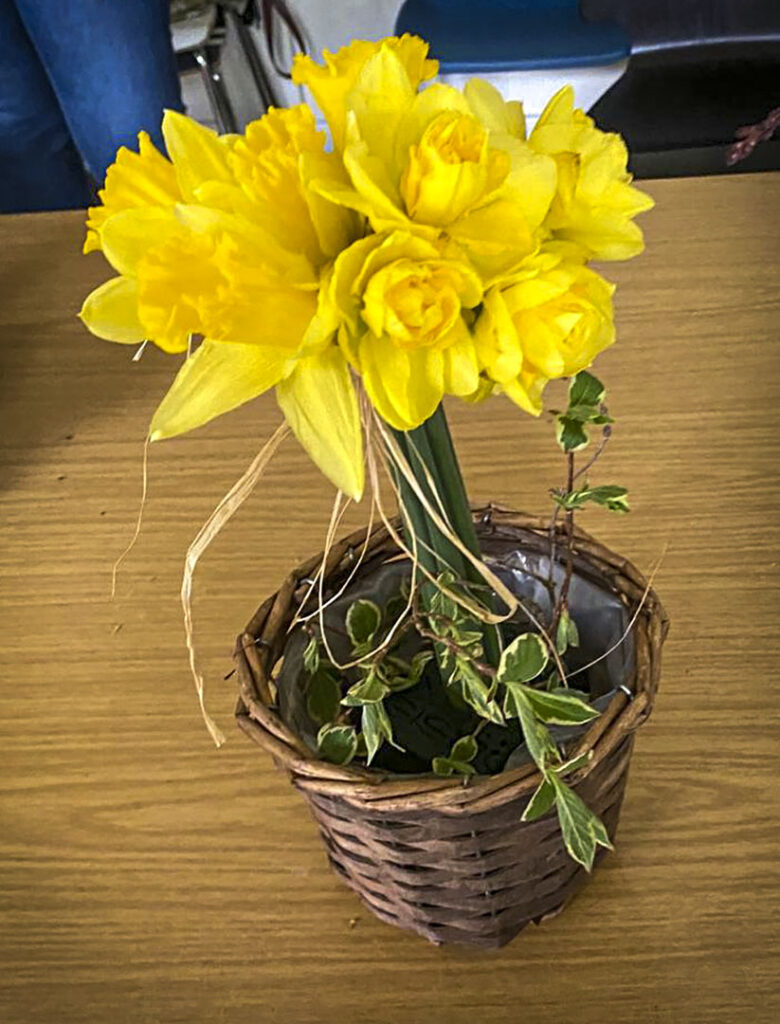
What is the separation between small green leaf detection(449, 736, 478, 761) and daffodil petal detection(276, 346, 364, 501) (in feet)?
0.49

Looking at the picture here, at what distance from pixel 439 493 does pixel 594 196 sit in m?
0.12

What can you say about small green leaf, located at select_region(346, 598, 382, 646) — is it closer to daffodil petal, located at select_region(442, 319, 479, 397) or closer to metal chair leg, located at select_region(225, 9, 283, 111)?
daffodil petal, located at select_region(442, 319, 479, 397)

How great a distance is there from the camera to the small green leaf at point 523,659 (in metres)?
0.39

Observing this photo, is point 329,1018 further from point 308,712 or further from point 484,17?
point 484,17

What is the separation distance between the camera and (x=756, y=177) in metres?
0.92

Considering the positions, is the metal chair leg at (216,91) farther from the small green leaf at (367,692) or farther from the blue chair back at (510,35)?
the small green leaf at (367,692)

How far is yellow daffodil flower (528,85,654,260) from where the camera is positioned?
0.32 metres

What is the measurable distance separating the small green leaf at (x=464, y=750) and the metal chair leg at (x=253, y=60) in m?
2.11

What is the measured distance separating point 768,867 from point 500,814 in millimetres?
182

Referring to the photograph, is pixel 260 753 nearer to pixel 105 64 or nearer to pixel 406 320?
pixel 406 320

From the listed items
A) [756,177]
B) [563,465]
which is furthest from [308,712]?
[756,177]

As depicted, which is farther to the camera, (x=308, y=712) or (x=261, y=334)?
(x=308, y=712)

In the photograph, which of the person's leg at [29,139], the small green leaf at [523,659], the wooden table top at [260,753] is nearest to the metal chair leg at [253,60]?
the person's leg at [29,139]

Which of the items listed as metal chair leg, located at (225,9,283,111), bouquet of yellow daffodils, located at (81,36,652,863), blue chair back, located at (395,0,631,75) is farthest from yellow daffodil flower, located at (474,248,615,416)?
metal chair leg, located at (225,9,283,111)
